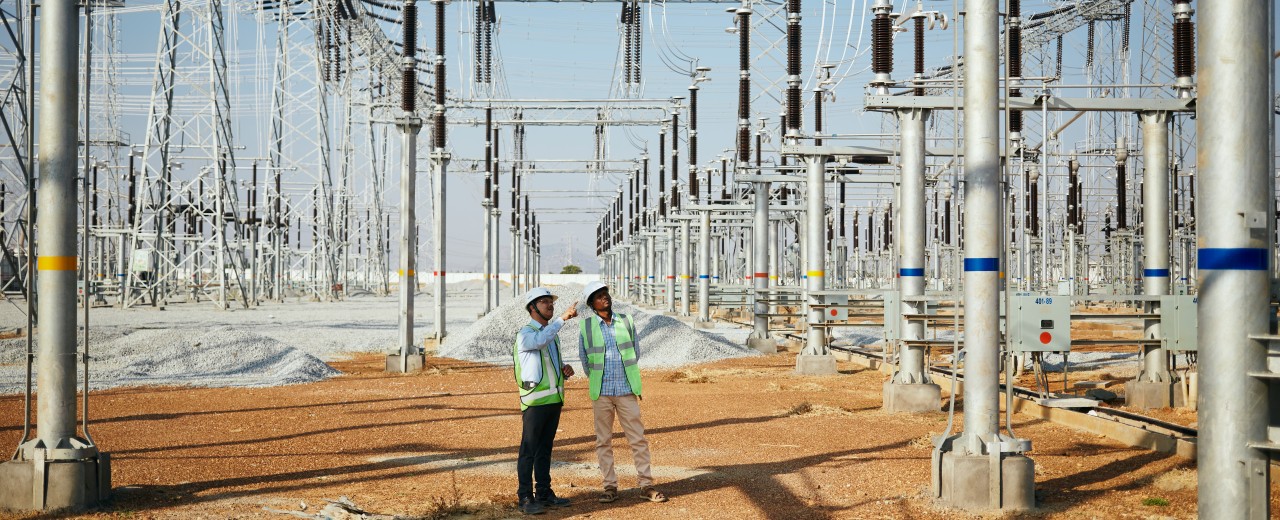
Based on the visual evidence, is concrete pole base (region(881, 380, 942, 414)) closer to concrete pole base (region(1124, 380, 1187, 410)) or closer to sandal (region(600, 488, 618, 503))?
concrete pole base (region(1124, 380, 1187, 410))

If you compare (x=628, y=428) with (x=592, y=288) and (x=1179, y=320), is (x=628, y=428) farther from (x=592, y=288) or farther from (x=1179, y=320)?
(x=1179, y=320)

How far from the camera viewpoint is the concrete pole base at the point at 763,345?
23688 millimetres

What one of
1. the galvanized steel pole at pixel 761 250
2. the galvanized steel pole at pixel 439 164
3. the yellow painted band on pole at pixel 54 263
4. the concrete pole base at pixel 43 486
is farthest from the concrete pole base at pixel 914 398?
the galvanized steel pole at pixel 761 250

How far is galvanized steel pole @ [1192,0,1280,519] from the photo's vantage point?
16.4 ft

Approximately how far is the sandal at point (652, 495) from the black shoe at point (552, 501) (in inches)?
20.9

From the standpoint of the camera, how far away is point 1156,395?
12648mm

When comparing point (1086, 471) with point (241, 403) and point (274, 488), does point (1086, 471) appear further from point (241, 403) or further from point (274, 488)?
point (241, 403)

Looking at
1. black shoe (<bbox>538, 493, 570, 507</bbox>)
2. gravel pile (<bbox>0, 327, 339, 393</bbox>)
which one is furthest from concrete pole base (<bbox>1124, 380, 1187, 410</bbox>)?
gravel pile (<bbox>0, 327, 339, 393</bbox>)

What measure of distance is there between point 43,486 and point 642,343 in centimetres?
1632

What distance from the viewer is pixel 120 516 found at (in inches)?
280

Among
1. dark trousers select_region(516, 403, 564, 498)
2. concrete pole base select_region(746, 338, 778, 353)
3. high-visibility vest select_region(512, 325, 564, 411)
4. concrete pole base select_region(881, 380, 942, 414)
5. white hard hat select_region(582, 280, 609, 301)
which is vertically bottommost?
concrete pole base select_region(746, 338, 778, 353)

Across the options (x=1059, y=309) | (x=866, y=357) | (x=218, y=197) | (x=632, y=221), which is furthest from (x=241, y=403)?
(x=632, y=221)

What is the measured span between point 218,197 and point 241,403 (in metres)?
21.4

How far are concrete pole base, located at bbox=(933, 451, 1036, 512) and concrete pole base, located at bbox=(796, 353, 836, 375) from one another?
34.9 feet
